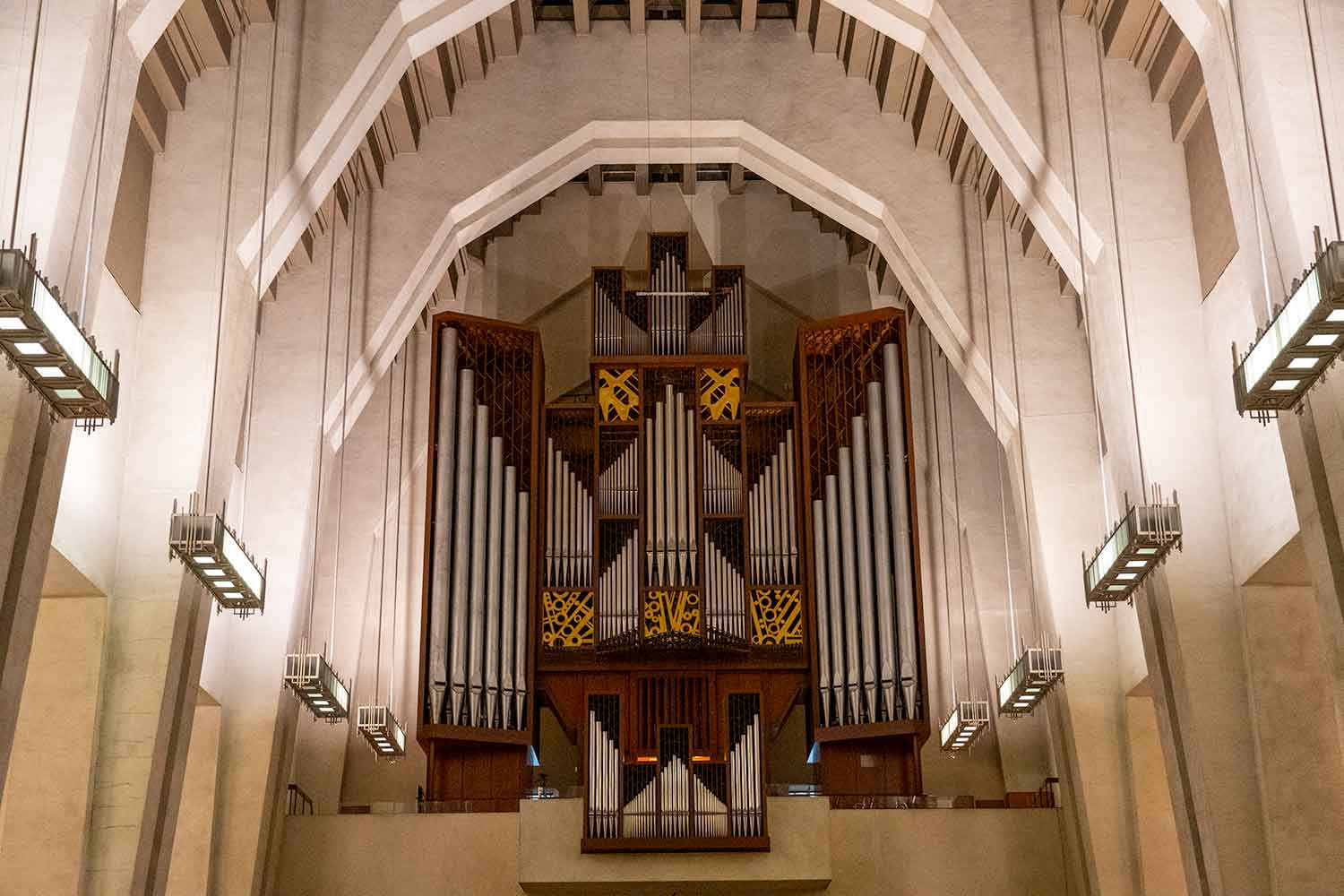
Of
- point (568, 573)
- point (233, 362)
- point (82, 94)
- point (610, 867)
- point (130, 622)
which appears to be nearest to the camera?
point (82, 94)

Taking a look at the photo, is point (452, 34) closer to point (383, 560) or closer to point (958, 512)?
point (383, 560)

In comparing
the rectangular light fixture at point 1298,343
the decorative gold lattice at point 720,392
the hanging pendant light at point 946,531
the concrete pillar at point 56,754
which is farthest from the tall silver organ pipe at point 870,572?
the rectangular light fixture at point 1298,343

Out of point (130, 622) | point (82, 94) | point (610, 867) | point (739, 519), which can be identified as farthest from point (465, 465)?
point (82, 94)

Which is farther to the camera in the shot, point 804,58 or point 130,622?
point 804,58

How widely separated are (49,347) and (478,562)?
1131 cm

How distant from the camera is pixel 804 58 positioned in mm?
18594

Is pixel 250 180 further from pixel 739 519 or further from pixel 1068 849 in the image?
pixel 1068 849

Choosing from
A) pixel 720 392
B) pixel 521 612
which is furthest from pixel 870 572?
pixel 521 612

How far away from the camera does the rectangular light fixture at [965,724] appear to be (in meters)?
16.5

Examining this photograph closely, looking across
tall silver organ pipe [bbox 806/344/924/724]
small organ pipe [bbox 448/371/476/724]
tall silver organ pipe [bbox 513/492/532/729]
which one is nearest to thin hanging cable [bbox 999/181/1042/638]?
tall silver organ pipe [bbox 806/344/924/724]

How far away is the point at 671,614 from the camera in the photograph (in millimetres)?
18109

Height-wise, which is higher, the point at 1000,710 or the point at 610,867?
the point at 1000,710

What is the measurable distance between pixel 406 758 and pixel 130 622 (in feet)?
25.9

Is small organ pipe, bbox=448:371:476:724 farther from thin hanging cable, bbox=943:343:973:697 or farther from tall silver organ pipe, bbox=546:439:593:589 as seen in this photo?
thin hanging cable, bbox=943:343:973:697
